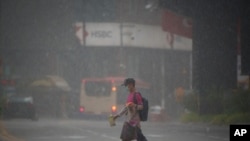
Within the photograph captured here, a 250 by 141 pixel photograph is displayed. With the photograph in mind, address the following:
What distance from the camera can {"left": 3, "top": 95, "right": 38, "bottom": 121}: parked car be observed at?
41.7m

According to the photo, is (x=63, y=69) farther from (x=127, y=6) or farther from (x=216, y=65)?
(x=216, y=65)

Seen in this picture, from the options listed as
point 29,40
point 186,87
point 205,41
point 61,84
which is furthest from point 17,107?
point 186,87

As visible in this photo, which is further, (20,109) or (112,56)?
(112,56)

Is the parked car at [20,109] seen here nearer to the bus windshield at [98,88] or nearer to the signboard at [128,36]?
the bus windshield at [98,88]

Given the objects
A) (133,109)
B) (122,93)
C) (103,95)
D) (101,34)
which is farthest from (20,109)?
(133,109)

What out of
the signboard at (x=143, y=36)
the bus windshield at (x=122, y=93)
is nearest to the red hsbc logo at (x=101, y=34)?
the signboard at (x=143, y=36)

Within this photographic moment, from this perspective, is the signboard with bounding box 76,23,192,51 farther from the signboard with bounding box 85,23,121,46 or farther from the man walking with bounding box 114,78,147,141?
the man walking with bounding box 114,78,147,141

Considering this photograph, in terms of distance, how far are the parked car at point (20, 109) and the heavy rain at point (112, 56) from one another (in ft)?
0.19

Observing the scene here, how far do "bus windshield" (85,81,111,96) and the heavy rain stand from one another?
72 millimetres

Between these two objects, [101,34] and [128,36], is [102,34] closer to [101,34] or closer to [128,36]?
[101,34]

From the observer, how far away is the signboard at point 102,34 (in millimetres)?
61094

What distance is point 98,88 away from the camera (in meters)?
54.1

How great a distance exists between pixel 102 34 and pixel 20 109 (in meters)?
20.3

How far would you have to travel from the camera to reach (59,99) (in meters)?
56.4
